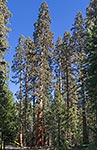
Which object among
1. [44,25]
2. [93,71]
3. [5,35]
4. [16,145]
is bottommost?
[16,145]

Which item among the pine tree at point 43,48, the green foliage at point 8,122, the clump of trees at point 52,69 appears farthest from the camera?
the green foliage at point 8,122

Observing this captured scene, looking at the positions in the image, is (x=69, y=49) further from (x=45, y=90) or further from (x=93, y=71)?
(x=93, y=71)

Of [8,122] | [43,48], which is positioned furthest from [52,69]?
[8,122]

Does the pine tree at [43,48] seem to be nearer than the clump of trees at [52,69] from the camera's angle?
No

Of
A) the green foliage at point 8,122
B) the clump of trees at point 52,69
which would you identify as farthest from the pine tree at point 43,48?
the green foliage at point 8,122

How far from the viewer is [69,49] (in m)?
38.2

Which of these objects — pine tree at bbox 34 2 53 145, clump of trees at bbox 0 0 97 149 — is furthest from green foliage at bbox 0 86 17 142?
pine tree at bbox 34 2 53 145

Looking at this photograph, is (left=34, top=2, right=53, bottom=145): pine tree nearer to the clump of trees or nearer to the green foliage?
the clump of trees

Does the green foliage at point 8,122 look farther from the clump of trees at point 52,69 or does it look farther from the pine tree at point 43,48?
the pine tree at point 43,48

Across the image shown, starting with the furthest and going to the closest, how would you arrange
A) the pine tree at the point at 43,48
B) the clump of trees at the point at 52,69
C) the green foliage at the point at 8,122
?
the green foliage at the point at 8,122 → the pine tree at the point at 43,48 → the clump of trees at the point at 52,69

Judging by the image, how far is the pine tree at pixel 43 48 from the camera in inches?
1417

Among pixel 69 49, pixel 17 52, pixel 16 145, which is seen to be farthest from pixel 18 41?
A: pixel 16 145

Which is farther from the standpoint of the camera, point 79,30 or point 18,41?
point 18,41

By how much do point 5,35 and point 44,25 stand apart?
12.1 meters
